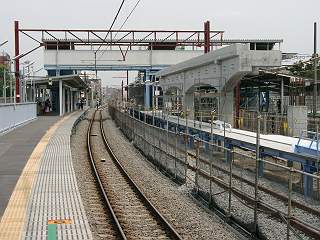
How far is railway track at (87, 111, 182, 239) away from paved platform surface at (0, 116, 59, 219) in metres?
2.31

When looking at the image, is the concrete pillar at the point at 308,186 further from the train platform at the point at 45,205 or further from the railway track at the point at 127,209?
the train platform at the point at 45,205

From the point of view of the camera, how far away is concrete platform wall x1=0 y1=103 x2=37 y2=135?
25750 millimetres

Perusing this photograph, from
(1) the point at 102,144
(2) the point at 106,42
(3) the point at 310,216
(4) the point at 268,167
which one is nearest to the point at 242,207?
(4) the point at 268,167

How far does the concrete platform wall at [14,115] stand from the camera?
84.5ft

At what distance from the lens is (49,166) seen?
1617 cm

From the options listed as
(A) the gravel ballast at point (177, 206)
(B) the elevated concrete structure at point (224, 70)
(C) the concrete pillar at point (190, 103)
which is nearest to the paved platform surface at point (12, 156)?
(A) the gravel ballast at point (177, 206)

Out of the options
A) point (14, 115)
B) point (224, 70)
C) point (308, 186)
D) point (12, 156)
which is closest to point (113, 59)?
point (14, 115)

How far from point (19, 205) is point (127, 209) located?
2817 mm

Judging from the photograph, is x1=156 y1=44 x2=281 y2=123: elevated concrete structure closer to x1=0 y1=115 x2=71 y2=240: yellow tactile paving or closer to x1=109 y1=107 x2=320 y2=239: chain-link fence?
x1=109 y1=107 x2=320 y2=239: chain-link fence

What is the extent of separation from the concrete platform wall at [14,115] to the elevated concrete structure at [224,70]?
391 inches

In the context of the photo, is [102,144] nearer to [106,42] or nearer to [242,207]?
[242,207]

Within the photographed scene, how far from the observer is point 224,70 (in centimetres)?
2161

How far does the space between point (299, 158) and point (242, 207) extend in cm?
342

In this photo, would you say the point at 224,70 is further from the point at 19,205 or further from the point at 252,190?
the point at 19,205
